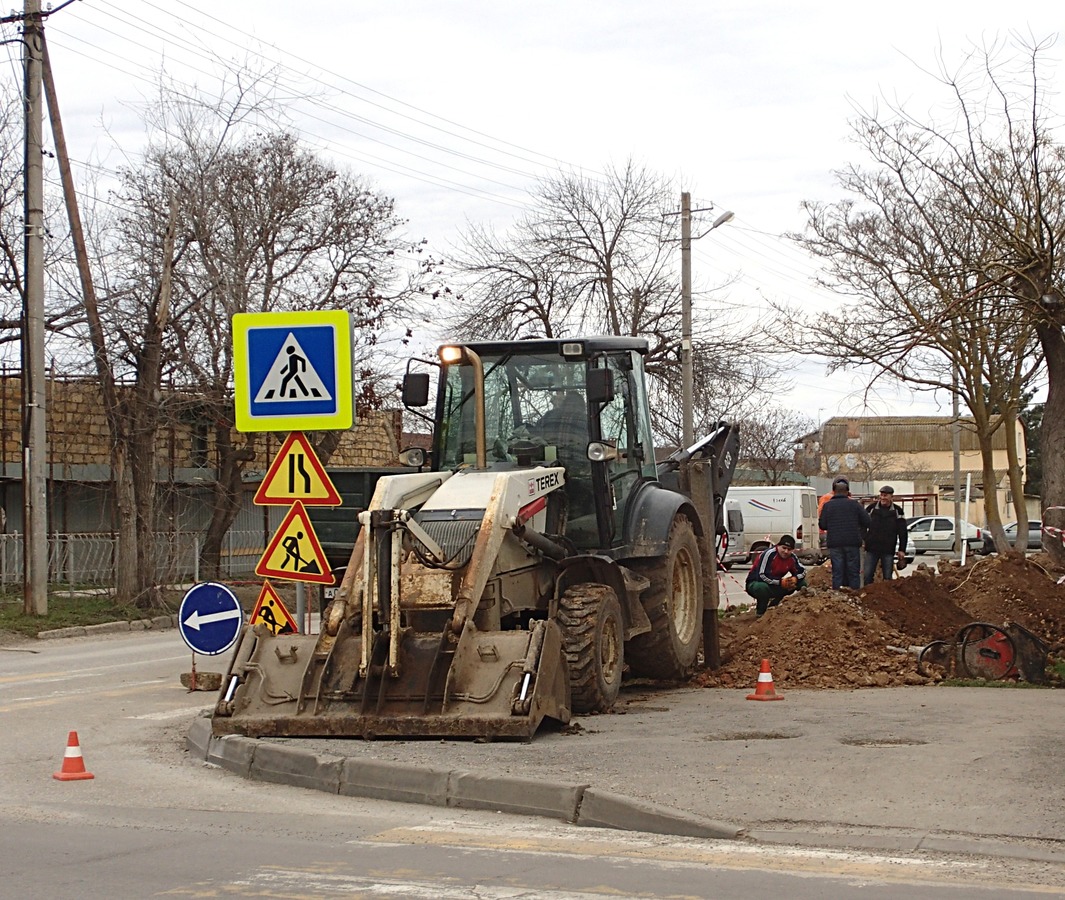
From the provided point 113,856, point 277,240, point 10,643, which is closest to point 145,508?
point 10,643

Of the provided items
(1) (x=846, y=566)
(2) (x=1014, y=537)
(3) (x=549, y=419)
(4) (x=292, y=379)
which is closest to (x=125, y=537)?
(1) (x=846, y=566)

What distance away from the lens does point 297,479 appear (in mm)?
11062

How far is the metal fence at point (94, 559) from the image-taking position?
2706cm

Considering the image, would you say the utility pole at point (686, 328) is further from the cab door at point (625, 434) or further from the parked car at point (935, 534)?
the parked car at point (935, 534)

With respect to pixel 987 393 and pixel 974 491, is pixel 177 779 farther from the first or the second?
pixel 974 491

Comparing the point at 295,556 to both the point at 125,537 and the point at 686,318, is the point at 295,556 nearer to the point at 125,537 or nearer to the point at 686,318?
the point at 125,537

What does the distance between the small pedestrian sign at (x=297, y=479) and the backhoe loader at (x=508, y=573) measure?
1.64 ft

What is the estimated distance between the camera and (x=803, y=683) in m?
13.2

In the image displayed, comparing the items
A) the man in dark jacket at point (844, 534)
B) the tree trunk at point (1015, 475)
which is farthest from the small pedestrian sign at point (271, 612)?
the tree trunk at point (1015, 475)

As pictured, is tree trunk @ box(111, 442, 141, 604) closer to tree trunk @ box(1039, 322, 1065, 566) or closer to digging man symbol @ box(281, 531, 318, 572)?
digging man symbol @ box(281, 531, 318, 572)

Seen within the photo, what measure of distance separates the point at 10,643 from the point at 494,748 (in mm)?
13921

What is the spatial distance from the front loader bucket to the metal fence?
54.4ft

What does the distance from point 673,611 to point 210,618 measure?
4165mm

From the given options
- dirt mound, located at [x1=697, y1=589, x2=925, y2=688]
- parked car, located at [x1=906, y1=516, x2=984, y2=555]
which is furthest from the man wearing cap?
parked car, located at [x1=906, y1=516, x2=984, y2=555]
